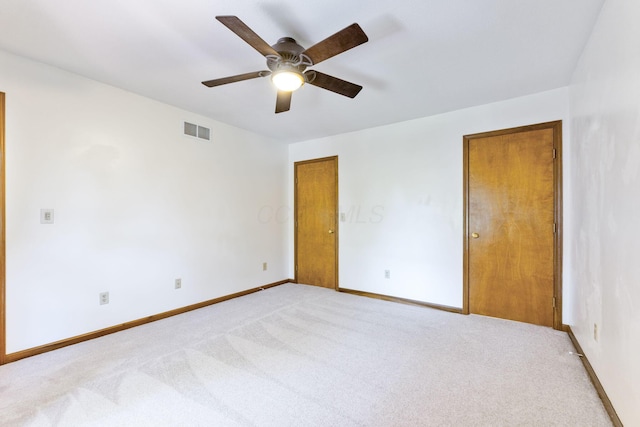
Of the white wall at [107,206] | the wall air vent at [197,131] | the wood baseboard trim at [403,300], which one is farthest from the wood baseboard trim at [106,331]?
the wall air vent at [197,131]

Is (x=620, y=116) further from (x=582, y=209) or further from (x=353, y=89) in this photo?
(x=353, y=89)

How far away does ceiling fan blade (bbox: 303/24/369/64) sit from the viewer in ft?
4.74

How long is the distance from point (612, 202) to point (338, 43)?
1.82 m

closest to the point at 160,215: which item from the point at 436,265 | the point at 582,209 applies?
the point at 436,265

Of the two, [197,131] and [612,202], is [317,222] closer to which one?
[197,131]

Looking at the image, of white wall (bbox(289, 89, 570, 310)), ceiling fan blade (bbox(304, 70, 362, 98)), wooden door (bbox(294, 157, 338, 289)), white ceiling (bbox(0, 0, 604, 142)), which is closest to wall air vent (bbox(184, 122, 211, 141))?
white ceiling (bbox(0, 0, 604, 142))

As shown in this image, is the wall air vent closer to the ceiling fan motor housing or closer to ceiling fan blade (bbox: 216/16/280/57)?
the ceiling fan motor housing

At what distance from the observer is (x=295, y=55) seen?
1812 millimetres

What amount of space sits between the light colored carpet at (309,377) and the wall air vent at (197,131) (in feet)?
7.26

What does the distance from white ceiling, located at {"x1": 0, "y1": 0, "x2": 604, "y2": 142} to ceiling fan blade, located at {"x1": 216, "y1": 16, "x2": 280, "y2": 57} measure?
25 centimetres

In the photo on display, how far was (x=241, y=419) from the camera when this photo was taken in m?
1.60

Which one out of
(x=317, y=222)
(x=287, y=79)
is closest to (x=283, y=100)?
(x=287, y=79)

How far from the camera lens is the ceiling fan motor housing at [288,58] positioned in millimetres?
1805

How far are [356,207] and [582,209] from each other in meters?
2.47
